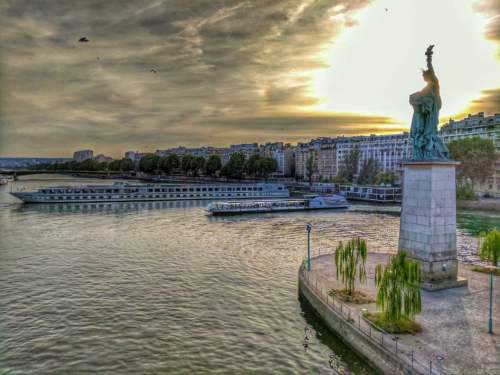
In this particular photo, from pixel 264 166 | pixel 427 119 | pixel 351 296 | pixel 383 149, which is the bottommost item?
pixel 351 296

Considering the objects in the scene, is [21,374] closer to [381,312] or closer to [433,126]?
[381,312]

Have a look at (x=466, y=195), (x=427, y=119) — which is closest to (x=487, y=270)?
(x=427, y=119)

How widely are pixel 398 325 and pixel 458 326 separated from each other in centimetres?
273

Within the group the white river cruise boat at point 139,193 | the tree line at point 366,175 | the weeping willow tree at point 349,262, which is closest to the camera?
the weeping willow tree at point 349,262

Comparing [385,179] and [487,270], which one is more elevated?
[385,179]

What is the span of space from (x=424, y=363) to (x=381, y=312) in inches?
181

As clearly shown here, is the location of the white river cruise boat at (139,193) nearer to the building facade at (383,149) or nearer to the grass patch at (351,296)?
the building facade at (383,149)

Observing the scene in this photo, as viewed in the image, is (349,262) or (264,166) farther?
(264,166)

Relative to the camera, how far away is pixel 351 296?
21.5 m

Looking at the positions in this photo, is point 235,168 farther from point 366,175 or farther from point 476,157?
point 476,157

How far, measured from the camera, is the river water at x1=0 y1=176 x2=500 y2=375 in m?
18.2

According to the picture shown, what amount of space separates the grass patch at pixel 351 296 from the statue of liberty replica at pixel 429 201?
371cm

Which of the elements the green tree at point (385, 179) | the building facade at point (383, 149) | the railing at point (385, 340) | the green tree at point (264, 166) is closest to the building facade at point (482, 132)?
the building facade at point (383, 149)

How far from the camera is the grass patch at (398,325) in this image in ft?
56.1
